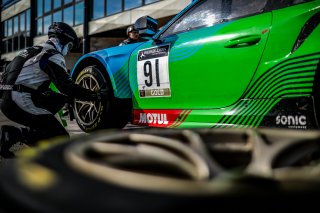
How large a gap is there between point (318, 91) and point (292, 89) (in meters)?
0.15

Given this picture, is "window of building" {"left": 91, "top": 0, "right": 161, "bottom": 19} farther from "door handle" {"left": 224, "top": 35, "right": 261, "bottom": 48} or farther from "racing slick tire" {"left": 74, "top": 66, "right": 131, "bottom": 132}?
"door handle" {"left": 224, "top": 35, "right": 261, "bottom": 48}

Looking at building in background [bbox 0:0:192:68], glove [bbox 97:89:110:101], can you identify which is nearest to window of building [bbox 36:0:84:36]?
A: building in background [bbox 0:0:192:68]

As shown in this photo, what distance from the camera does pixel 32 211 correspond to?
1.81 feet

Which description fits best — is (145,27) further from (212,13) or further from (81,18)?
(81,18)

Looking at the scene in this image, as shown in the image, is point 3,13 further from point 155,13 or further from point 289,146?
point 289,146

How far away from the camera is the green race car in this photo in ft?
7.00

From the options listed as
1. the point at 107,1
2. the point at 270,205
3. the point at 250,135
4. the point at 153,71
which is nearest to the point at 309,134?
the point at 250,135

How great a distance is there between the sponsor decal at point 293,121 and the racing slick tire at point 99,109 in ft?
5.52

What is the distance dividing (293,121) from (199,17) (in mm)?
1294

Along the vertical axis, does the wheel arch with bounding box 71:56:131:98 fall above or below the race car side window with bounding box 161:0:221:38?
below

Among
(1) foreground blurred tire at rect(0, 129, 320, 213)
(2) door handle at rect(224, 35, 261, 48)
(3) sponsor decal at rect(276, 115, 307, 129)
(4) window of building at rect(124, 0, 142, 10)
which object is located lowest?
(1) foreground blurred tire at rect(0, 129, 320, 213)

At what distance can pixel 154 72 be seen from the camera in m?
3.04

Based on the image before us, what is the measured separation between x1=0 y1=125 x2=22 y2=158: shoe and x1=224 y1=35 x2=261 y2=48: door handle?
1.83m

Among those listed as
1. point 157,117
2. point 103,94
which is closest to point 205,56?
point 157,117
